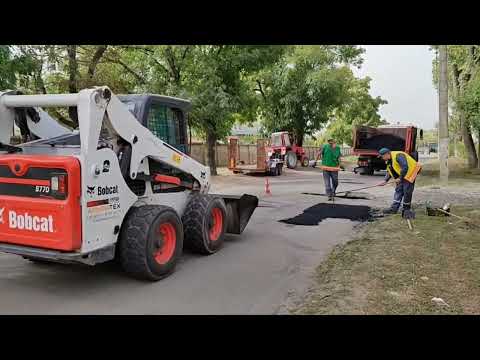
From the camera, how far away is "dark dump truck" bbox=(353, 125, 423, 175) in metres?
22.9

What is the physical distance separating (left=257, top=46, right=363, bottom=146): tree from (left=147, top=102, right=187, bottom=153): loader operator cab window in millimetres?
24929

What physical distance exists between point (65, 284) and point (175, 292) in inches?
53.8

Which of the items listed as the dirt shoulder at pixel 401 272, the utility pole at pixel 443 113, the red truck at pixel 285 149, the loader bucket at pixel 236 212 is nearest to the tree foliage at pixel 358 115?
the red truck at pixel 285 149

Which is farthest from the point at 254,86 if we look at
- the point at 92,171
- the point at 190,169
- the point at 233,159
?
the point at 92,171

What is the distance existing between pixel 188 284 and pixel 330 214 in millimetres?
5587

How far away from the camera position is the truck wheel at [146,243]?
16.1 ft

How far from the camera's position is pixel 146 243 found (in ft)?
16.1

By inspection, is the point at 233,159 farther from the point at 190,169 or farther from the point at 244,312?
the point at 244,312

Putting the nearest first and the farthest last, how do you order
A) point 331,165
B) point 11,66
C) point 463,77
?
point 11,66 → point 331,165 → point 463,77

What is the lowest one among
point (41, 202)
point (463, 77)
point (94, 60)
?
point (41, 202)

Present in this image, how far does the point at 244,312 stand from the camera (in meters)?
4.27

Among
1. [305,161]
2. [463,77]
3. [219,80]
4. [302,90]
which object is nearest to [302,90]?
[302,90]

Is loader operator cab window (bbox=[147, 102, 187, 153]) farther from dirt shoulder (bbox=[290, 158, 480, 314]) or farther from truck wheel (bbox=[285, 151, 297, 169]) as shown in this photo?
truck wheel (bbox=[285, 151, 297, 169])

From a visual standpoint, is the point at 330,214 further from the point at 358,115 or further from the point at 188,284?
the point at 358,115
